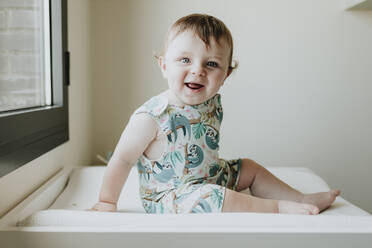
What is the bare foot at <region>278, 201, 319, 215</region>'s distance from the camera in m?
0.83

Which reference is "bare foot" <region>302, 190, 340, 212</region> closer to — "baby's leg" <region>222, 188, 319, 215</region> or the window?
"baby's leg" <region>222, 188, 319, 215</region>

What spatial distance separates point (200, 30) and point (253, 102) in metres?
0.77

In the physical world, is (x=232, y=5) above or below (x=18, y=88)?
above

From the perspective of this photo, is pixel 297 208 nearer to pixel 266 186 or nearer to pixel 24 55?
pixel 266 186

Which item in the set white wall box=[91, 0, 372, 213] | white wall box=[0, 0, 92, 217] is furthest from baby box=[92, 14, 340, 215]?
white wall box=[91, 0, 372, 213]

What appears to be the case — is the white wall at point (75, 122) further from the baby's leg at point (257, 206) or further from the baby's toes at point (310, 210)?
the baby's toes at point (310, 210)

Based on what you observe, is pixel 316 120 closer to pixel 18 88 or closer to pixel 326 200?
pixel 326 200

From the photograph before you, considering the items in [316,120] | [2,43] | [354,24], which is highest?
[354,24]

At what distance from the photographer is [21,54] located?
1038 millimetres

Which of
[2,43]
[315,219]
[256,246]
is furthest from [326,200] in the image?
[2,43]

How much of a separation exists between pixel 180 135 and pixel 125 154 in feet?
0.45

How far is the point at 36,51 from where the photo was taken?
45.9 inches

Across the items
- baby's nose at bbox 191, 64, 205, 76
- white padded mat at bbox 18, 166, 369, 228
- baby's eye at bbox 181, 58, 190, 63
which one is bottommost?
white padded mat at bbox 18, 166, 369, 228

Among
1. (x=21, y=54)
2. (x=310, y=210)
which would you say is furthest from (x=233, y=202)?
(x=21, y=54)
